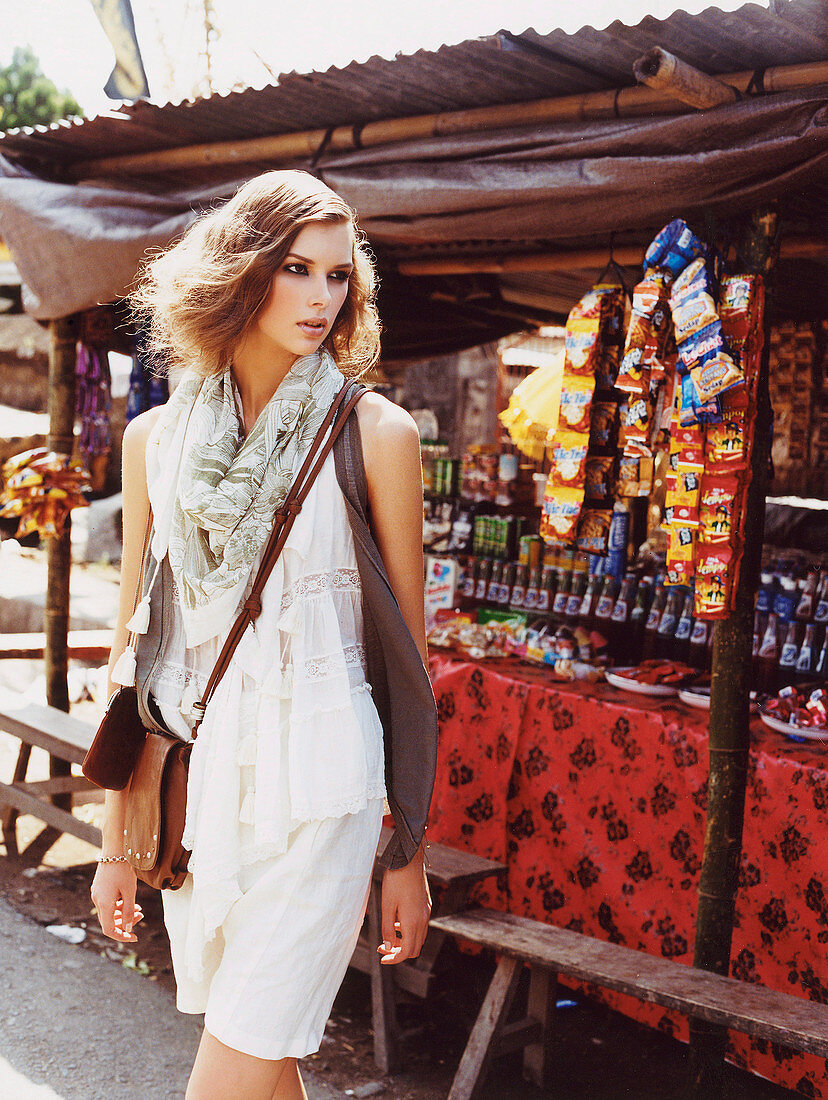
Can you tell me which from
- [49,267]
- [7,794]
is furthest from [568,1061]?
[49,267]

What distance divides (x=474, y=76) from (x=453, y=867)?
2376mm

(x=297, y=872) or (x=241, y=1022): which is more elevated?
(x=297, y=872)

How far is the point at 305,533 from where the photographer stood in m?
1.67

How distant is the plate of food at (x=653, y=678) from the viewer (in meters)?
3.88

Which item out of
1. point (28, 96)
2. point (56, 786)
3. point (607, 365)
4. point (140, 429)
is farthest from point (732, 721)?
point (28, 96)

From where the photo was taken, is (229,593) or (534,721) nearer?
(229,593)

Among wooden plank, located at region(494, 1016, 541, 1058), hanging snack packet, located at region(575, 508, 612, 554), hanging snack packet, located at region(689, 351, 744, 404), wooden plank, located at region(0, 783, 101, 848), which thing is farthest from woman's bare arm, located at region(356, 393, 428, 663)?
wooden plank, located at region(0, 783, 101, 848)

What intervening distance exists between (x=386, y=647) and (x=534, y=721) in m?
2.39

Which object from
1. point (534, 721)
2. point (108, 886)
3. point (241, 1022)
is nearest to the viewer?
point (241, 1022)

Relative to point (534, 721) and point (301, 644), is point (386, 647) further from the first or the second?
point (534, 721)

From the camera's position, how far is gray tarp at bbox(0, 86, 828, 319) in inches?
106

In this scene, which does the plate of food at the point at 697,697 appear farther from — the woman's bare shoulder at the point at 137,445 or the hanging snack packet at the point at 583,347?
the woman's bare shoulder at the point at 137,445

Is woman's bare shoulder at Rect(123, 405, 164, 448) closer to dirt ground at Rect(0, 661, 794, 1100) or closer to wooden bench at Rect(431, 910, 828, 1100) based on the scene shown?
wooden bench at Rect(431, 910, 828, 1100)

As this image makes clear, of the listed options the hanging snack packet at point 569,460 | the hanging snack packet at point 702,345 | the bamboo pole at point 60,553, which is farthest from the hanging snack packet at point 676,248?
the bamboo pole at point 60,553
